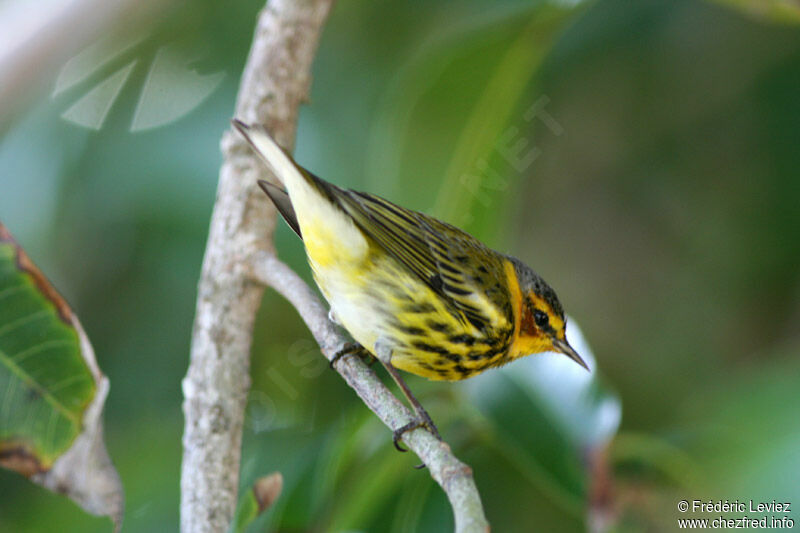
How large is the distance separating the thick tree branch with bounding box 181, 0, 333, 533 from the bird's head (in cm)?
61

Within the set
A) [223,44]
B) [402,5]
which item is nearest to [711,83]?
[402,5]

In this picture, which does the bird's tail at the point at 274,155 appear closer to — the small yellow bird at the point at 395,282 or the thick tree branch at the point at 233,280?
the small yellow bird at the point at 395,282

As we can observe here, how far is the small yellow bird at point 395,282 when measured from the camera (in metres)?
1.55

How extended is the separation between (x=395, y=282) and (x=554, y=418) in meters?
0.48

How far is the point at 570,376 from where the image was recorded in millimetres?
1861

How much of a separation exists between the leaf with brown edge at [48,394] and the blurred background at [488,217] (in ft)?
1.17

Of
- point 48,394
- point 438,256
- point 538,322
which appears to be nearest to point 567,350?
point 538,322

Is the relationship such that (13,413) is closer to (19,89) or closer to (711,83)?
(19,89)

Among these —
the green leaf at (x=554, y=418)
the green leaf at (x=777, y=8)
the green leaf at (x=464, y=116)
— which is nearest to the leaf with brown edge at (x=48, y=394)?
the green leaf at (x=554, y=418)

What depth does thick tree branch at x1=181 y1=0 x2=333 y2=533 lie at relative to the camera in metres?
1.34

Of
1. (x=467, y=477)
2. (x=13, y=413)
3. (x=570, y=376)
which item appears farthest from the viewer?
(x=570, y=376)

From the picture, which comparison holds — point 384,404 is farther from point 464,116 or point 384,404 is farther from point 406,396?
point 464,116

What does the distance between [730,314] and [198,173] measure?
6.33ft

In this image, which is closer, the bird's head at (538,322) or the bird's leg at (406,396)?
the bird's leg at (406,396)
